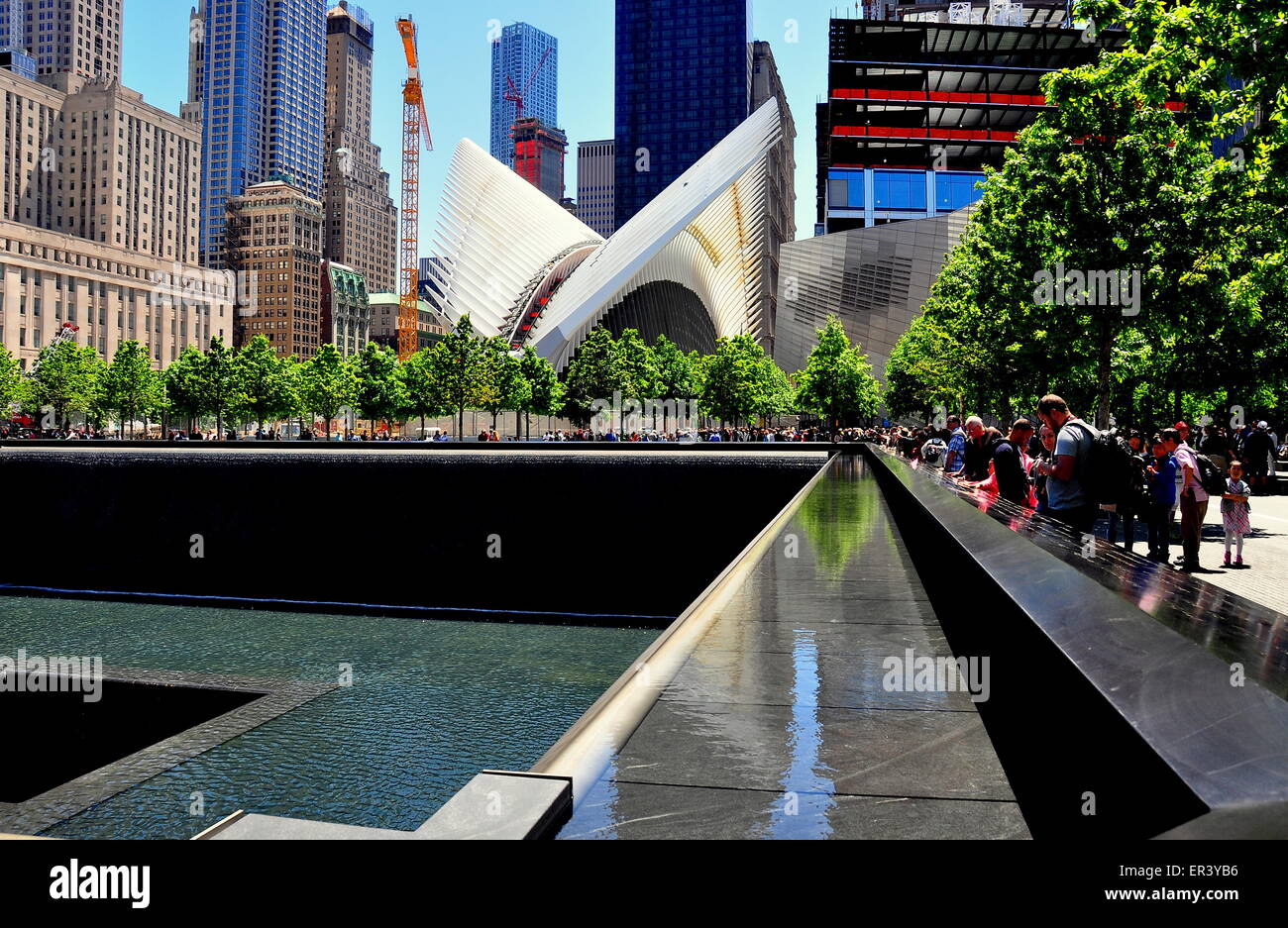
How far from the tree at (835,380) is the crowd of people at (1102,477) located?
3509cm

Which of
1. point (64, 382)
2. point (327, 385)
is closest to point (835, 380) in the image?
point (327, 385)

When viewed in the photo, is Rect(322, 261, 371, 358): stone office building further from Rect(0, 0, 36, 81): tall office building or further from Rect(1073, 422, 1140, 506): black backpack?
Rect(1073, 422, 1140, 506): black backpack

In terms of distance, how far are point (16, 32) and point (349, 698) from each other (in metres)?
159

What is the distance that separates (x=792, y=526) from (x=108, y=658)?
11393 mm

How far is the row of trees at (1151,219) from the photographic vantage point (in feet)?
28.3

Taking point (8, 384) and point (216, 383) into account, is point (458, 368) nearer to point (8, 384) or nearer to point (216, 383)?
point (216, 383)

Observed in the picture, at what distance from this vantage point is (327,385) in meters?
62.0

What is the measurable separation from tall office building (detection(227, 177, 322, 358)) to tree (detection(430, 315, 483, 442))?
99877 mm

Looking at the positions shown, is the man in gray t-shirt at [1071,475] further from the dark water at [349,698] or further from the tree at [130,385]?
the tree at [130,385]

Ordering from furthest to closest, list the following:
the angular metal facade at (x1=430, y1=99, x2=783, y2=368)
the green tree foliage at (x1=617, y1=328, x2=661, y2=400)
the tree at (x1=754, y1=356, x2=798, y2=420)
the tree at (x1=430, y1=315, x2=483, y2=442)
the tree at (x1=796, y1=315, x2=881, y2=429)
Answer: the angular metal facade at (x1=430, y1=99, x2=783, y2=368) < the green tree foliage at (x1=617, y1=328, x2=661, y2=400) < the tree at (x1=754, y1=356, x2=798, y2=420) < the tree at (x1=430, y1=315, x2=483, y2=442) < the tree at (x1=796, y1=315, x2=881, y2=429)

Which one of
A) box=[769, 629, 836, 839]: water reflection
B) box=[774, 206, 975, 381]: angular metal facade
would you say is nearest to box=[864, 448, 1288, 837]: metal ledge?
box=[769, 629, 836, 839]: water reflection

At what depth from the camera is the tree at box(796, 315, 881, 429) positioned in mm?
51656

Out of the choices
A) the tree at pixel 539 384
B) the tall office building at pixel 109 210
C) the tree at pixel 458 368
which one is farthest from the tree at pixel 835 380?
the tall office building at pixel 109 210

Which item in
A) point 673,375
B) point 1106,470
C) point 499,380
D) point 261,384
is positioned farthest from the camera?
→ point 673,375
